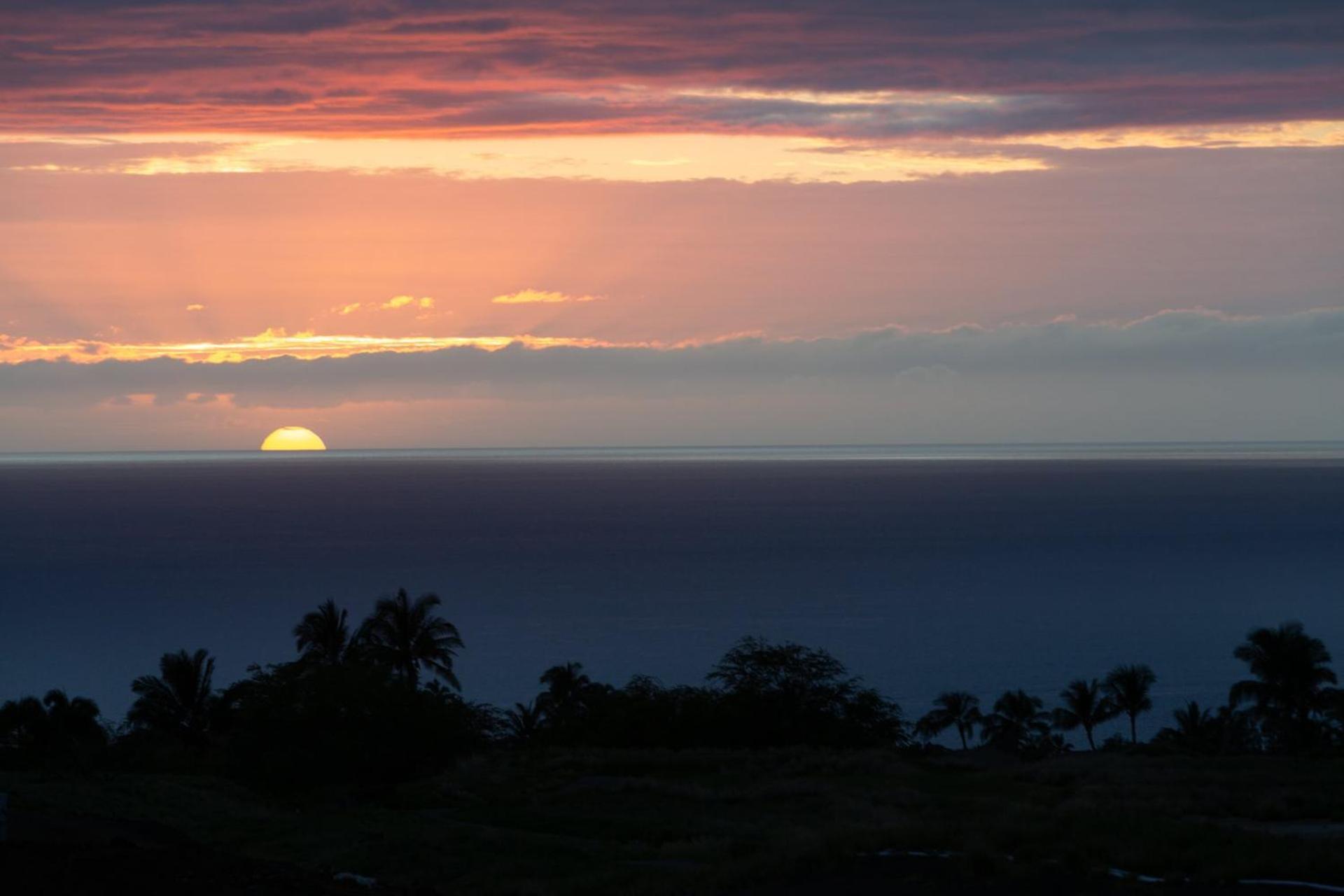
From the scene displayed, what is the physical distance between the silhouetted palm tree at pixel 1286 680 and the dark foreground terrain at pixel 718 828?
84.4 ft

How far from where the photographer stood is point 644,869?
21.2 metres

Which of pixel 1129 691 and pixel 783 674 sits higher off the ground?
pixel 783 674

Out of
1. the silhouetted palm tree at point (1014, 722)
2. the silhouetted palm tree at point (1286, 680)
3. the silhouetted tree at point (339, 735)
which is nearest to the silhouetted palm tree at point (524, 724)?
the silhouetted palm tree at point (1014, 722)

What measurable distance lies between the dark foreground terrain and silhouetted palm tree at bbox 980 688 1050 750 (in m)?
28.9

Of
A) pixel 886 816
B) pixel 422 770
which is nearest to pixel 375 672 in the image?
pixel 422 770

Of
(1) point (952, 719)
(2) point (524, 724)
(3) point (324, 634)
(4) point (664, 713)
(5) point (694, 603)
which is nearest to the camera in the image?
(4) point (664, 713)

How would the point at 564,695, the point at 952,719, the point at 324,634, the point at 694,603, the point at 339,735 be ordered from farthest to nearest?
the point at 694,603
the point at 952,719
the point at 564,695
the point at 324,634
the point at 339,735

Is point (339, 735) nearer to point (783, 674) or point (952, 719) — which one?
point (783, 674)

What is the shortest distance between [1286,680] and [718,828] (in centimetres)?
4449

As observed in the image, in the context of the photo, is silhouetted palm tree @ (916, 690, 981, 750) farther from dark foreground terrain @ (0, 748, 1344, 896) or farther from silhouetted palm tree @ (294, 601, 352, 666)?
dark foreground terrain @ (0, 748, 1344, 896)

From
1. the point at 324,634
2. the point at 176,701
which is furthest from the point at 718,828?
the point at 176,701

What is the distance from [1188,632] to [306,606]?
77626 mm

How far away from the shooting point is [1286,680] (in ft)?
205

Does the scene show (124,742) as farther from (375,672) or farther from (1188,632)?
(1188,632)
